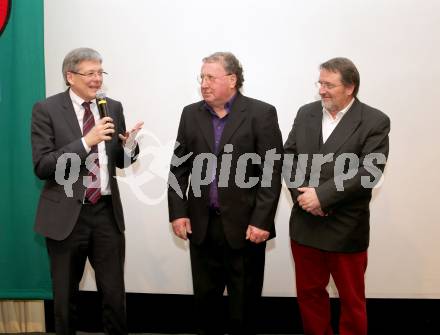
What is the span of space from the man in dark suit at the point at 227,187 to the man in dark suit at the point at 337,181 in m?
0.18

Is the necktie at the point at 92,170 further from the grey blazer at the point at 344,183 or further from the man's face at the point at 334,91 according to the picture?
the man's face at the point at 334,91

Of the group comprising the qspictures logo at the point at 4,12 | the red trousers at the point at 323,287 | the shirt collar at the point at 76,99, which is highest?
the qspictures logo at the point at 4,12

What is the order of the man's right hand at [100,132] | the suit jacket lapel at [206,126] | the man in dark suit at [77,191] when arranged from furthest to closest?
the suit jacket lapel at [206,126]
the man in dark suit at [77,191]
the man's right hand at [100,132]

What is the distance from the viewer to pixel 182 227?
2721 millimetres

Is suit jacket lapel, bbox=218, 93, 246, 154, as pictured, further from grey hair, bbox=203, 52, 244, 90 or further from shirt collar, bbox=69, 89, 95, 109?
shirt collar, bbox=69, 89, 95, 109

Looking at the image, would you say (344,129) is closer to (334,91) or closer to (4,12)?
(334,91)

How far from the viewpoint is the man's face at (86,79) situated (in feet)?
8.41

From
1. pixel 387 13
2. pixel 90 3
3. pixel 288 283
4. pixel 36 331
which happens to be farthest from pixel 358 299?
pixel 90 3

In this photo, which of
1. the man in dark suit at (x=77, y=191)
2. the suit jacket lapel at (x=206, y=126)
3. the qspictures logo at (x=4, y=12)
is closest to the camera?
the man in dark suit at (x=77, y=191)

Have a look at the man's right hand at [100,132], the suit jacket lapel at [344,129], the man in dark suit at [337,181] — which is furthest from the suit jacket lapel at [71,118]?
the suit jacket lapel at [344,129]

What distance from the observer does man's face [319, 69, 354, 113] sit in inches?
103

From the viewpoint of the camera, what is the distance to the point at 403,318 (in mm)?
3527

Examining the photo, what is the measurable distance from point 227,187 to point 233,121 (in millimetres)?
352

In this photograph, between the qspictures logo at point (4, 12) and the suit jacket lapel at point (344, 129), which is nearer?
the suit jacket lapel at point (344, 129)
